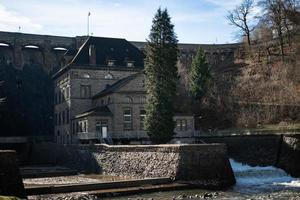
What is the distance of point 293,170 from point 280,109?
18.9 m

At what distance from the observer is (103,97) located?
171 feet

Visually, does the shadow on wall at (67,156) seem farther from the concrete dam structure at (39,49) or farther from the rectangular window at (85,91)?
the concrete dam structure at (39,49)

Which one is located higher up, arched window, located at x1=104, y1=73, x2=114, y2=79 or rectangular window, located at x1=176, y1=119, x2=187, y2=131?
arched window, located at x1=104, y1=73, x2=114, y2=79

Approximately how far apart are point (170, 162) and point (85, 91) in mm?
28044

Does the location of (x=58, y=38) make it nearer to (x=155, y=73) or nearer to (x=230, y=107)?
(x=230, y=107)

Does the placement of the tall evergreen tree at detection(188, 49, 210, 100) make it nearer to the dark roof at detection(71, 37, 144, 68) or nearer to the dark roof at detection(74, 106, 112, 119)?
the dark roof at detection(71, 37, 144, 68)

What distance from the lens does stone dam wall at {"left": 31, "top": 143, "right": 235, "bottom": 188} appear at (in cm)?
2928

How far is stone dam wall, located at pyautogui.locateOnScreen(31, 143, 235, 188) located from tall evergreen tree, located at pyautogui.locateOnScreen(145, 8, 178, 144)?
5.86m

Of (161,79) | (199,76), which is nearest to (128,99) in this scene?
(161,79)

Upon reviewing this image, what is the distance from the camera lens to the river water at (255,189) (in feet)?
81.3

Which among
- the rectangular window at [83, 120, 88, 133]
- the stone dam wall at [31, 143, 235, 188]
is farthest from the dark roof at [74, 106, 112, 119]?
the stone dam wall at [31, 143, 235, 188]

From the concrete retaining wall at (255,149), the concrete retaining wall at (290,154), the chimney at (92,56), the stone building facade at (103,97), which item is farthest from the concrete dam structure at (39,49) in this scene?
the concrete retaining wall at (290,154)

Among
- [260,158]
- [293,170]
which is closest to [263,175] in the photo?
[293,170]

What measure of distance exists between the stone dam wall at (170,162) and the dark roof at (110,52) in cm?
2020
